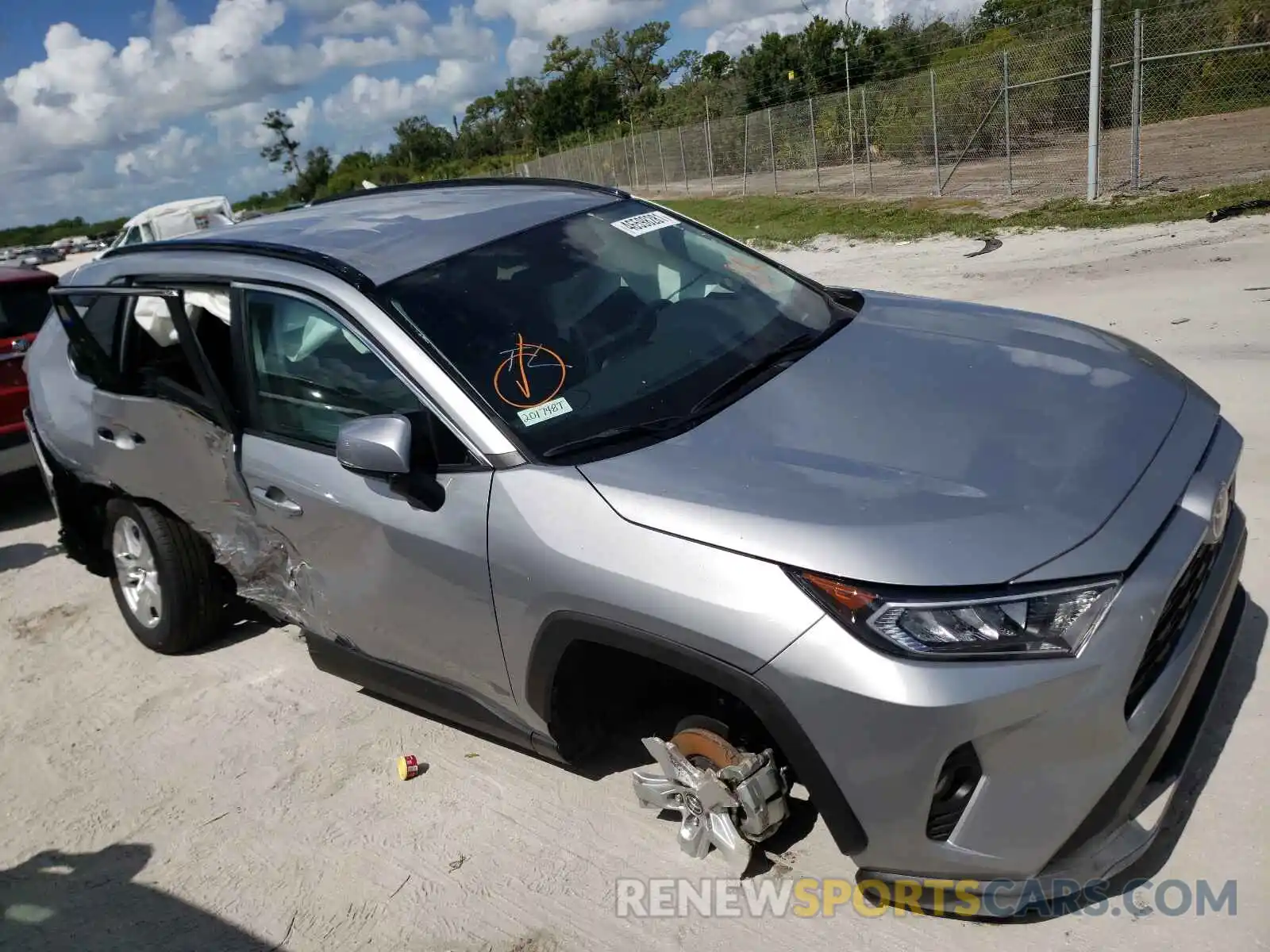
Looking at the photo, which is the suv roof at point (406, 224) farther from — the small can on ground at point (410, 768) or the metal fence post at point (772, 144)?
the metal fence post at point (772, 144)

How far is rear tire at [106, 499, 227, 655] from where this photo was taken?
443 cm

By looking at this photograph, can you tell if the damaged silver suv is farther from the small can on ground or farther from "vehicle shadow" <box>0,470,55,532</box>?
"vehicle shadow" <box>0,470,55,532</box>

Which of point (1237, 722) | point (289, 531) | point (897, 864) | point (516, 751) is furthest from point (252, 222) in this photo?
point (1237, 722)

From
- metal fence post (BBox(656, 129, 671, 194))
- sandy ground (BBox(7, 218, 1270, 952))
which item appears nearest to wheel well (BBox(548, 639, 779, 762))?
sandy ground (BBox(7, 218, 1270, 952))

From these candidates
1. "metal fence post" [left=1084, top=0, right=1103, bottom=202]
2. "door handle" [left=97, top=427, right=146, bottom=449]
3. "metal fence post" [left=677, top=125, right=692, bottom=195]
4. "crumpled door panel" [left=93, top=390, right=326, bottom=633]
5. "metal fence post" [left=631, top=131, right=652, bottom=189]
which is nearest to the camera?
"crumpled door panel" [left=93, top=390, right=326, bottom=633]

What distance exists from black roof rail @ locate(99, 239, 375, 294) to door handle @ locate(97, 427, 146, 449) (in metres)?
0.77

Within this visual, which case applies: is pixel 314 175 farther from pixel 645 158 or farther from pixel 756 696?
pixel 756 696

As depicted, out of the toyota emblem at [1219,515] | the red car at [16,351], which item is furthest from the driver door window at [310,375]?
the red car at [16,351]

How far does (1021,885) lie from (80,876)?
294cm

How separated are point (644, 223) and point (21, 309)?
5.30m

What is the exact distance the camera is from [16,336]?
23.3 feet

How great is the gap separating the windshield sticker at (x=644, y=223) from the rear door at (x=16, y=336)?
504cm

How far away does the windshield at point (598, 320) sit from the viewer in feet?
9.97

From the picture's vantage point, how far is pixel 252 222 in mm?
4453
